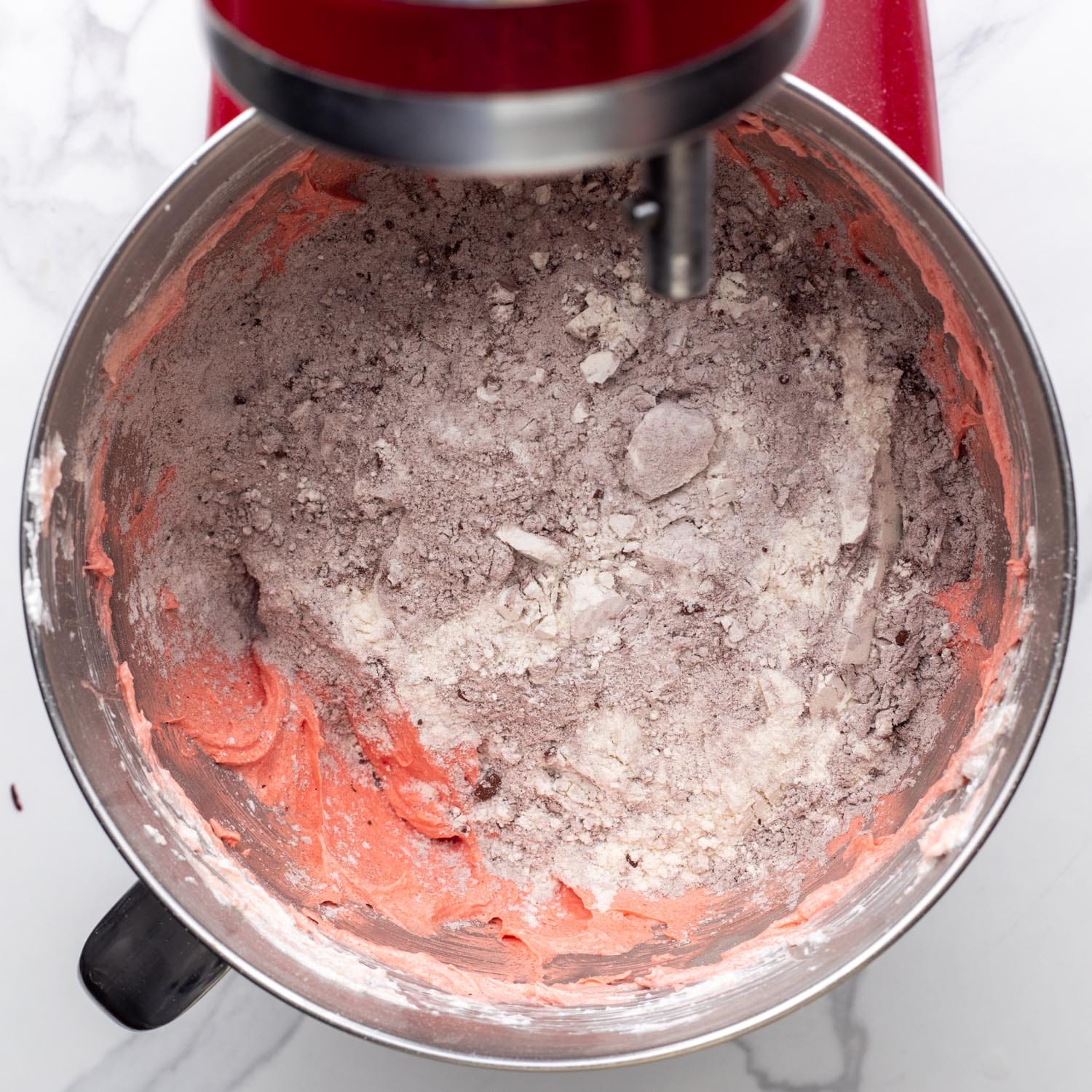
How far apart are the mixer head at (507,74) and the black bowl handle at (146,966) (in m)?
0.63

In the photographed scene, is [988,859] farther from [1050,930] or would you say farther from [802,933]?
[802,933]

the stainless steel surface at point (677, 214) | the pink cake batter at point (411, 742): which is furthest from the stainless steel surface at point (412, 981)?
the stainless steel surface at point (677, 214)

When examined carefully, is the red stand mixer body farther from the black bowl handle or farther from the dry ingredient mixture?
the black bowl handle

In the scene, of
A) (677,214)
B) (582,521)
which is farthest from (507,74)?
(582,521)

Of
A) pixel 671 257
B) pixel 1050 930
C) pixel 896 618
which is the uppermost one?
pixel 671 257

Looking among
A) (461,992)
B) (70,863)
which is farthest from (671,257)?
(70,863)

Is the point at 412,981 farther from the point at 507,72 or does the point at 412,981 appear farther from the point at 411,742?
the point at 507,72

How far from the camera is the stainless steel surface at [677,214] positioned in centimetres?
49

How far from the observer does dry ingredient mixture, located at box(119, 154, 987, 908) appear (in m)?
0.97

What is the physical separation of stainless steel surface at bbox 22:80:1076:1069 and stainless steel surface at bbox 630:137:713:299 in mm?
272

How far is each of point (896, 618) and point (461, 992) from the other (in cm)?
48

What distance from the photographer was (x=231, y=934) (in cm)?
87

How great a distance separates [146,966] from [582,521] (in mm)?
497

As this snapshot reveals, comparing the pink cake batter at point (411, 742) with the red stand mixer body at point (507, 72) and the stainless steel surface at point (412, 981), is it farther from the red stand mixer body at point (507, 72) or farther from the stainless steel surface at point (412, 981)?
the red stand mixer body at point (507, 72)
